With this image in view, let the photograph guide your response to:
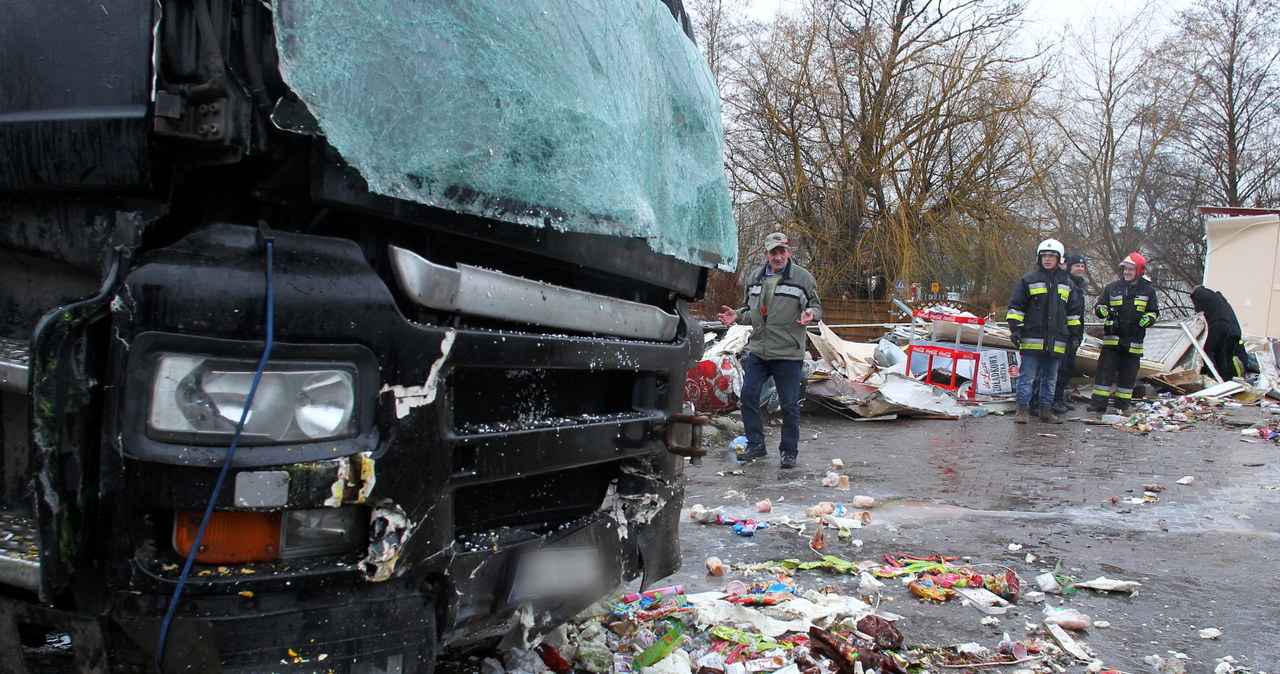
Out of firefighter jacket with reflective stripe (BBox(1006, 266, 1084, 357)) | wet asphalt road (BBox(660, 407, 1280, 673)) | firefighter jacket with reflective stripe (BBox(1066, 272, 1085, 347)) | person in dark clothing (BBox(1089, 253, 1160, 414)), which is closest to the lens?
wet asphalt road (BBox(660, 407, 1280, 673))

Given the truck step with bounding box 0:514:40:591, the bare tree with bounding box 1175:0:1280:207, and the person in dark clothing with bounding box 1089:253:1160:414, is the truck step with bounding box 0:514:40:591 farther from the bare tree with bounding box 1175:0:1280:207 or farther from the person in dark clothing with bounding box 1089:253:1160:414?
the bare tree with bounding box 1175:0:1280:207

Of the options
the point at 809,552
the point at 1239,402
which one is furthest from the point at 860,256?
the point at 809,552

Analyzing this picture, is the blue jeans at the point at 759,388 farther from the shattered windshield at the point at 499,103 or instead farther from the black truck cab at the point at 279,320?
the black truck cab at the point at 279,320

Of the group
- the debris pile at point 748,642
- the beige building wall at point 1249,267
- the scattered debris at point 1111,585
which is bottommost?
the debris pile at point 748,642

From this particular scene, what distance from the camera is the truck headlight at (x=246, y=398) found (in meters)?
1.51

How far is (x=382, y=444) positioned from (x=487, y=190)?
60cm

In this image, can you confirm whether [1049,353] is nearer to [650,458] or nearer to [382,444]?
[650,458]

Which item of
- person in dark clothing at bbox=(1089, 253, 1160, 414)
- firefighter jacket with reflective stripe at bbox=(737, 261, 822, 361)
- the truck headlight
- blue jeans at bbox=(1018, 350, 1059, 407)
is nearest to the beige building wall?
person in dark clothing at bbox=(1089, 253, 1160, 414)

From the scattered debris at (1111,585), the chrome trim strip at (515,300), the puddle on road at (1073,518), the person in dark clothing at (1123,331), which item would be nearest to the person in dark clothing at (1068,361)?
the person in dark clothing at (1123,331)

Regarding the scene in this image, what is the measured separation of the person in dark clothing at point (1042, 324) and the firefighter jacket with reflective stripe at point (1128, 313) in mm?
937

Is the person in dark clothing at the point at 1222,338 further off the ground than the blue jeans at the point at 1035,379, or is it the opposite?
the person in dark clothing at the point at 1222,338

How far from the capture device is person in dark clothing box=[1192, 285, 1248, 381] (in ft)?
42.4

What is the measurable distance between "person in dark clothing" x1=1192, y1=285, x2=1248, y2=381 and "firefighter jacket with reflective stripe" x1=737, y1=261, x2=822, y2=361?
9.38 m

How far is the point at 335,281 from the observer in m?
1.64
